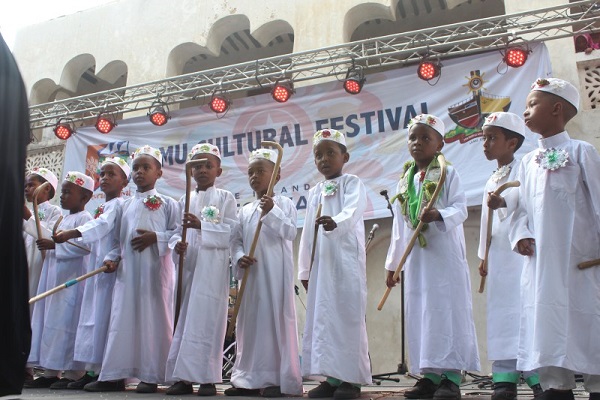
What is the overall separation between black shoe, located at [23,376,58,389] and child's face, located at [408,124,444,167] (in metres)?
3.24

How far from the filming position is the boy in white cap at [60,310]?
4668 mm

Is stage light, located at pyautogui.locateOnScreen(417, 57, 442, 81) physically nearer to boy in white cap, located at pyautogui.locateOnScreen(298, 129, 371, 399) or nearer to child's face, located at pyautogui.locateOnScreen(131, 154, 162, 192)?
boy in white cap, located at pyautogui.locateOnScreen(298, 129, 371, 399)

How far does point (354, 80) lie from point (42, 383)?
466 centimetres

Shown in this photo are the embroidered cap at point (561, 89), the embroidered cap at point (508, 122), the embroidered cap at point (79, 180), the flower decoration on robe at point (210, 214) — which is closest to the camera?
the embroidered cap at point (561, 89)

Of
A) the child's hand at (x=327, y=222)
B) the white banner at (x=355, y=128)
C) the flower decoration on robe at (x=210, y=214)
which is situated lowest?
the child's hand at (x=327, y=222)

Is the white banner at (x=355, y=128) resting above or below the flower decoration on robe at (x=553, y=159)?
above

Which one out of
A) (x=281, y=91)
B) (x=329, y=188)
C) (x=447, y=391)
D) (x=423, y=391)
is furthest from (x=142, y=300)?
(x=281, y=91)

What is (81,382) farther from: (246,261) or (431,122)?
(431,122)

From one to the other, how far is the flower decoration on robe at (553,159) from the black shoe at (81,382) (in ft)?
11.2

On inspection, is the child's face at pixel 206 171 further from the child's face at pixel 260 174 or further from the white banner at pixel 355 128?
the white banner at pixel 355 128

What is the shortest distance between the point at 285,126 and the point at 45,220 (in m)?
3.51

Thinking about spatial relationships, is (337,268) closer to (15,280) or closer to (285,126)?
(15,280)

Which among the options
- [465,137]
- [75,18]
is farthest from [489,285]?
[75,18]

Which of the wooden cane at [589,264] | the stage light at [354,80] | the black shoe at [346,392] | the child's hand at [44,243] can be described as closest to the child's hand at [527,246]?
the wooden cane at [589,264]
